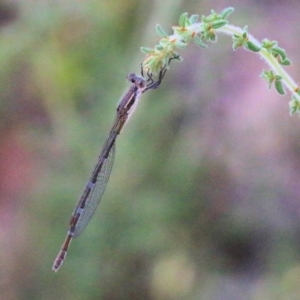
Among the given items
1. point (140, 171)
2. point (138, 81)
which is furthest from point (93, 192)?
point (138, 81)

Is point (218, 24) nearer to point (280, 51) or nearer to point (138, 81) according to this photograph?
point (280, 51)

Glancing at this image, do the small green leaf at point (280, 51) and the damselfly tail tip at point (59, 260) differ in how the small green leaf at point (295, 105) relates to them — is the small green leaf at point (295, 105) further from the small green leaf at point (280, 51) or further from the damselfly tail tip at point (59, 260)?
the damselfly tail tip at point (59, 260)

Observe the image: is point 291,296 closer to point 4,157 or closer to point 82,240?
point 82,240

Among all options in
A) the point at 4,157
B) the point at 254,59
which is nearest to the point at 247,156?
the point at 254,59

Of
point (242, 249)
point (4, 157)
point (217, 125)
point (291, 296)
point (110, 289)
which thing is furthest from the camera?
point (4, 157)

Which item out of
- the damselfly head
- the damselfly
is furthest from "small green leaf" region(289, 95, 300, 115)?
the damselfly

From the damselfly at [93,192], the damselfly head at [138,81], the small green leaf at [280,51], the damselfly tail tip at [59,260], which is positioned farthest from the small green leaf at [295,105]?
the damselfly tail tip at [59,260]

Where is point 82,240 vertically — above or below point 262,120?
below

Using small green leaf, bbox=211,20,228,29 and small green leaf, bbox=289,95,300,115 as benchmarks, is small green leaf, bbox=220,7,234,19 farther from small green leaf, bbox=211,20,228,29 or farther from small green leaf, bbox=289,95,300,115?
small green leaf, bbox=289,95,300,115
